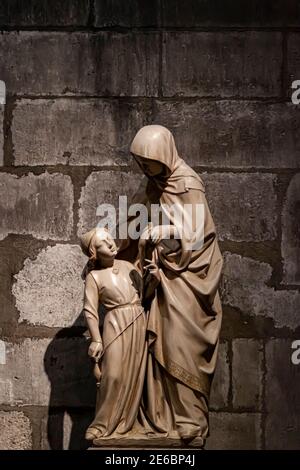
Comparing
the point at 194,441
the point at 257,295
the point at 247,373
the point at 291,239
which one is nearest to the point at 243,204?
the point at 291,239

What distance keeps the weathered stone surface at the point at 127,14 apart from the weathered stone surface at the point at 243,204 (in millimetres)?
766

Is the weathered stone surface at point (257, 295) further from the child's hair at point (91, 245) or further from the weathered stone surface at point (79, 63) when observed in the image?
the weathered stone surface at point (79, 63)

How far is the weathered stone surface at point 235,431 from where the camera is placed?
630cm

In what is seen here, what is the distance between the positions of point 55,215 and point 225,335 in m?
0.94

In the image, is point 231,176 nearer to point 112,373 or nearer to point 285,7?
point 285,7

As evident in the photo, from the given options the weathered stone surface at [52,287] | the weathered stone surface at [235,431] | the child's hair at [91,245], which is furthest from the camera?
the weathered stone surface at [52,287]

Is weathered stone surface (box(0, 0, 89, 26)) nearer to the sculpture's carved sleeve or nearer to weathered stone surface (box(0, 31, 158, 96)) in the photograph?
weathered stone surface (box(0, 31, 158, 96))

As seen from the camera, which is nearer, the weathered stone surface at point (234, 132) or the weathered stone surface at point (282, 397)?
the weathered stone surface at point (282, 397)

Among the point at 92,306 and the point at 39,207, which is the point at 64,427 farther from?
the point at 39,207

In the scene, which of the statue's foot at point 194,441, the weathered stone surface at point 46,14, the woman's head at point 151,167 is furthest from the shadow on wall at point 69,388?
the weathered stone surface at point 46,14

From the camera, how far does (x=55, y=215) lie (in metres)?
6.46

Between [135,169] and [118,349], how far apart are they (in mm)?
1075

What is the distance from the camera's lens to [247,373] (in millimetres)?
6355
